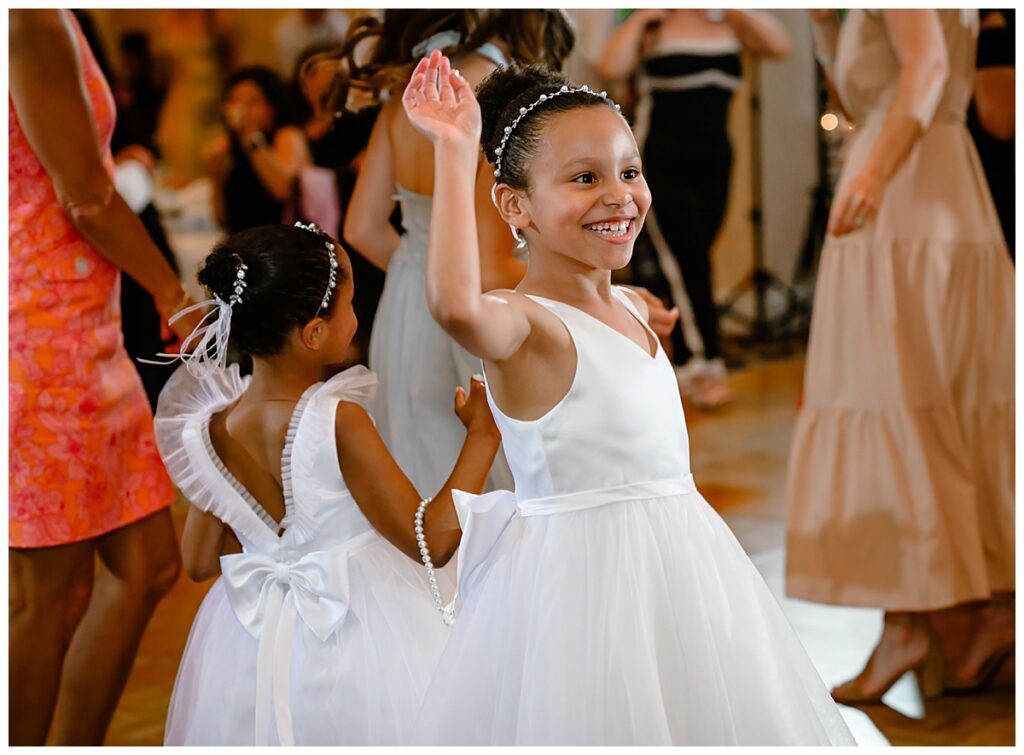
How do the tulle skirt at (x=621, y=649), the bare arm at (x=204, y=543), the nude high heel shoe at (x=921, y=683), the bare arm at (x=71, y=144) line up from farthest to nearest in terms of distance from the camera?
the nude high heel shoe at (x=921, y=683)
the bare arm at (x=71, y=144)
the bare arm at (x=204, y=543)
the tulle skirt at (x=621, y=649)

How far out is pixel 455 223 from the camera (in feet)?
4.19

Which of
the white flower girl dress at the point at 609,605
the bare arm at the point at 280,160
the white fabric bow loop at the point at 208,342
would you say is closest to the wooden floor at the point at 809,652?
the white fabric bow loop at the point at 208,342

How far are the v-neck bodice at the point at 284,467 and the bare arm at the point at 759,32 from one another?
10.8 ft

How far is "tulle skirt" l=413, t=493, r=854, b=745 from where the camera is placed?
1391 millimetres

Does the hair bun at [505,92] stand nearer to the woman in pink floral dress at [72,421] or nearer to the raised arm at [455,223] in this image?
the raised arm at [455,223]

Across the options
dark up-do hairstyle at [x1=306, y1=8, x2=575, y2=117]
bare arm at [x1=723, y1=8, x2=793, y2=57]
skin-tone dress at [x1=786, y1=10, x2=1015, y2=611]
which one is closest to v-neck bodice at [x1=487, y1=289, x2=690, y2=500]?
dark up-do hairstyle at [x1=306, y1=8, x2=575, y2=117]

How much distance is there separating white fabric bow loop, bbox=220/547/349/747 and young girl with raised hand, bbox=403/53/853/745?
204 mm

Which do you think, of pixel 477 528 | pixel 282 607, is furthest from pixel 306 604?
pixel 477 528

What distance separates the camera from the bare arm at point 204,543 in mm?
1714

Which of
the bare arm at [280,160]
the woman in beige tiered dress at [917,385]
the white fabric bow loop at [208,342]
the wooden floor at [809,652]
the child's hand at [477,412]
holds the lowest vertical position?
the wooden floor at [809,652]

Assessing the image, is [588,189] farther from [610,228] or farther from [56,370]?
[56,370]

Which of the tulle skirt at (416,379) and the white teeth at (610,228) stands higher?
the white teeth at (610,228)

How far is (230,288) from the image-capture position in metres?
1.58

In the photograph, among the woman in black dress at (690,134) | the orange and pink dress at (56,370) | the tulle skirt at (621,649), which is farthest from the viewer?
the woman in black dress at (690,134)
